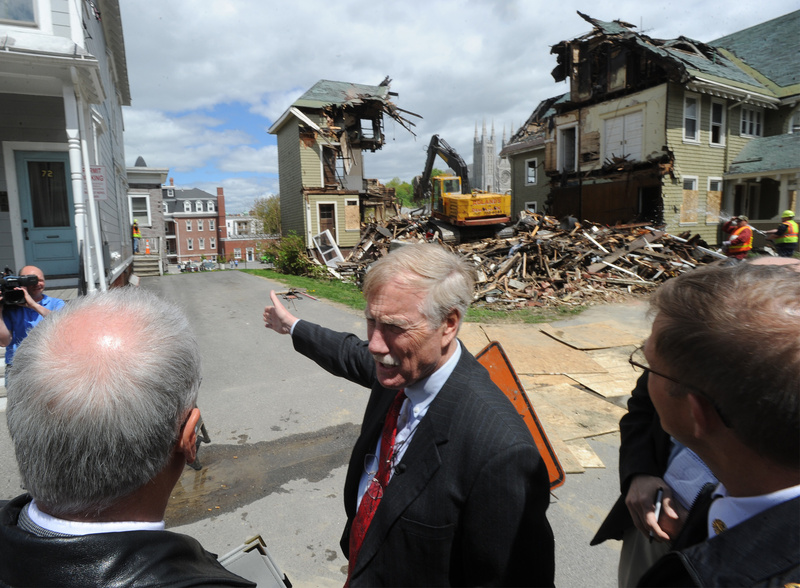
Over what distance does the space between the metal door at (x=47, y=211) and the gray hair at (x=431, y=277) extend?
1069 cm

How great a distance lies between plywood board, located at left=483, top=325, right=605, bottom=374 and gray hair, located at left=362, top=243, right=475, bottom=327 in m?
5.15

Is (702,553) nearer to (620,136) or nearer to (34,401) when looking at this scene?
(34,401)

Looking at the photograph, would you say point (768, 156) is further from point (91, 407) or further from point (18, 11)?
point (91, 407)

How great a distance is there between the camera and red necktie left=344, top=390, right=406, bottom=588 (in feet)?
5.89

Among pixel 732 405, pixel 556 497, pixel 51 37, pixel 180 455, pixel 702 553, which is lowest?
pixel 556 497

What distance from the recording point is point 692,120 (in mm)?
20125

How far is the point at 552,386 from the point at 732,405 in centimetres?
541

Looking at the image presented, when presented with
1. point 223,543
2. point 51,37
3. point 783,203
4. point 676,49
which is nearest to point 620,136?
point 676,49

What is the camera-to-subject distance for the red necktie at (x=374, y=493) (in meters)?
1.80

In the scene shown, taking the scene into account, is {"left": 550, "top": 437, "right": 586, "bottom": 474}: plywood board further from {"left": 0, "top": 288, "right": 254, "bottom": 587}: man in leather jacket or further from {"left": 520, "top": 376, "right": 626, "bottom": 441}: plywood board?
{"left": 0, "top": 288, "right": 254, "bottom": 587}: man in leather jacket

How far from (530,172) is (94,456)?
31080mm

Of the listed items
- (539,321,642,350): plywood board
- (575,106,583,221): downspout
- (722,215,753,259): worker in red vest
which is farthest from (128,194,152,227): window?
(722,215,753,259): worker in red vest

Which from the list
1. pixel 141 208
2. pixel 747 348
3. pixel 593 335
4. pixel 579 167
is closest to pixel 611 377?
pixel 593 335

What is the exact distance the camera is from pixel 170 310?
1.25 meters
